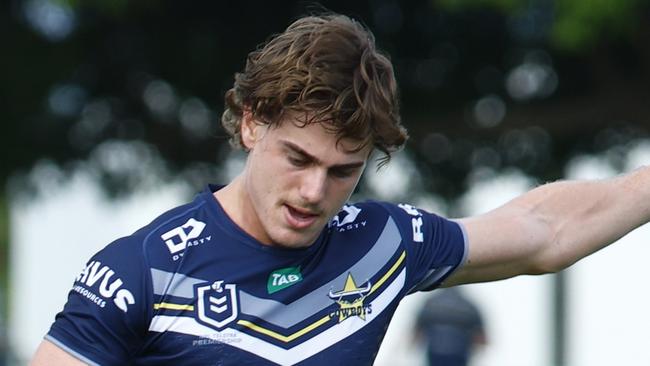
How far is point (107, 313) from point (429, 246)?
42.9 inches

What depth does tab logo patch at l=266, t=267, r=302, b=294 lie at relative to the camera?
4270mm

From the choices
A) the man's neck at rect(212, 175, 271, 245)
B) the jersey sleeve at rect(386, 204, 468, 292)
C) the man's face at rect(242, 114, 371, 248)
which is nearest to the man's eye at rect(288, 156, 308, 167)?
the man's face at rect(242, 114, 371, 248)

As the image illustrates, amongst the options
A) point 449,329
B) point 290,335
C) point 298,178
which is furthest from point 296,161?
point 449,329

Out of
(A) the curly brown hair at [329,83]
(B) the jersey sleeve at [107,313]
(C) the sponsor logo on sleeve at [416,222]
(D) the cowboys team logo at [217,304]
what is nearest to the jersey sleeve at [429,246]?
(C) the sponsor logo on sleeve at [416,222]

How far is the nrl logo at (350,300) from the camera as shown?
4.38 m

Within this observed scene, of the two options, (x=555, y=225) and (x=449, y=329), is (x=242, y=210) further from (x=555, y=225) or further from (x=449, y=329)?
(x=449, y=329)

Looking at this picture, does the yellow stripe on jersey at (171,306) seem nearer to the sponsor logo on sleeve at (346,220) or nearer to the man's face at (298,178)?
the man's face at (298,178)

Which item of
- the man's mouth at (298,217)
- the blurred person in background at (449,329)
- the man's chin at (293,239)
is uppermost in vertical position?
the blurred person in background at (449,329)

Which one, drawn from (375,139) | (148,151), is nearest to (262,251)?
(375,139)

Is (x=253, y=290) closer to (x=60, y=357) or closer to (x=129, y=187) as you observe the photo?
(x=60, y=357)

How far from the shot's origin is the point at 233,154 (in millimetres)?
11117

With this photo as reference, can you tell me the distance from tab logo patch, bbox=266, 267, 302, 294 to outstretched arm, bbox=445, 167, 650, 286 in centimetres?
58

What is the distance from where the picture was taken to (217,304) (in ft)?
13.7

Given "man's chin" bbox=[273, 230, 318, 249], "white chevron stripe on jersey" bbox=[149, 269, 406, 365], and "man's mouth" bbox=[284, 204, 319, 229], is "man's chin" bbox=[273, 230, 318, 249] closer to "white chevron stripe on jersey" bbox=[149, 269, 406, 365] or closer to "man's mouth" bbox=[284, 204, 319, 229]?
"man's mouth" bbox=[284, 204, 319, 229]
